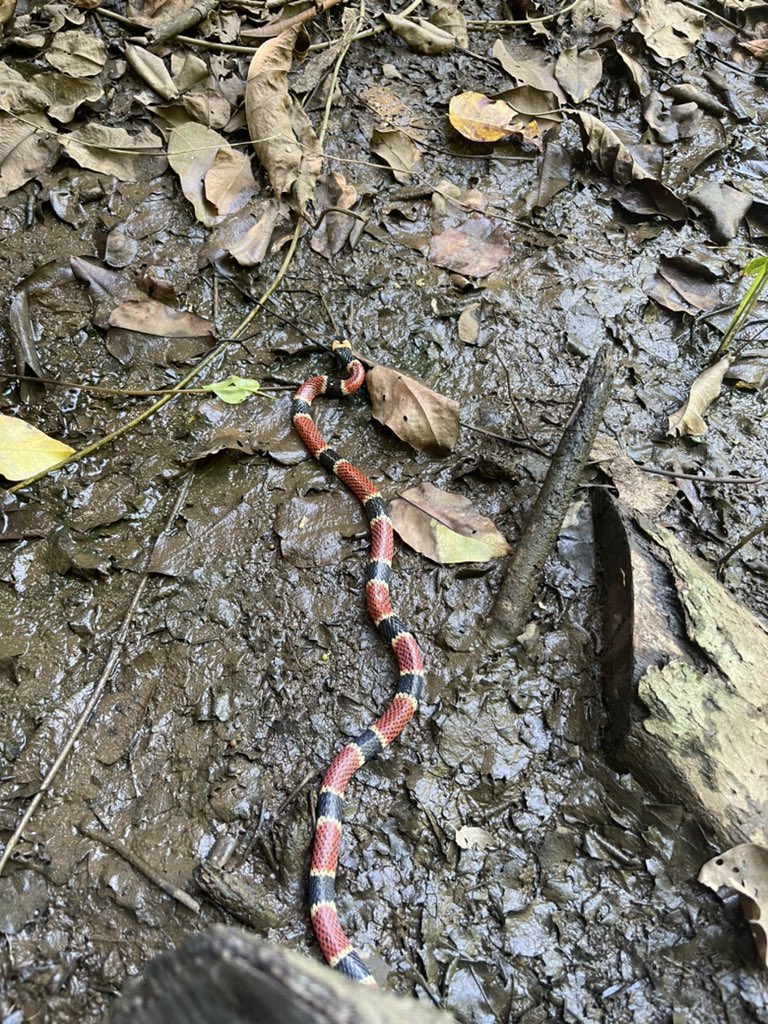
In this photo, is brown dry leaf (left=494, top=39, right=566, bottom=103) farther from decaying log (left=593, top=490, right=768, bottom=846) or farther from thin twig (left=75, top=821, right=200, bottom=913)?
thin twig (left=75, top=821, right=200, bottom=913)

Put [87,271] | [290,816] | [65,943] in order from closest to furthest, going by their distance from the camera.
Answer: [65,943] < [290,816] < [87,271]

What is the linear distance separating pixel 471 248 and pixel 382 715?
3.59m

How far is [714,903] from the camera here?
296cm

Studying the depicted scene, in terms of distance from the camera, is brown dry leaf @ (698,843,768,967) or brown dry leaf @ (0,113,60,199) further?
brown dry leaf @ (0,113,60,199)

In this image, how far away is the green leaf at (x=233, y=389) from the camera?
4518mm

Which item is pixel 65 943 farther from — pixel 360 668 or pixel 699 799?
pixel 699 799

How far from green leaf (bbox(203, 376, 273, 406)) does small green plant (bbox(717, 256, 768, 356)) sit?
3043 millimetres

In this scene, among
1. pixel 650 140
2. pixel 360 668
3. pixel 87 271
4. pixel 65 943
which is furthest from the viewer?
pixel 650 140

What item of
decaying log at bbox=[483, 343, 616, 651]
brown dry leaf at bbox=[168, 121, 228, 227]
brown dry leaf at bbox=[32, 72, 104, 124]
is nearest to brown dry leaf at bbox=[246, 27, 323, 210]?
brown dry leaf at bbox=[168, 121, 228, 227]

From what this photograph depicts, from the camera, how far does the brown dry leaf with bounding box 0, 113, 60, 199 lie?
16.1 feet

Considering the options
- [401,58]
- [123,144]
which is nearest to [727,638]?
[123,144]

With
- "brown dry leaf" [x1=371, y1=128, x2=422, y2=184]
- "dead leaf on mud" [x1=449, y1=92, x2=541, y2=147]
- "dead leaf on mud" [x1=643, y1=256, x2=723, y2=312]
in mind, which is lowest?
"dead leaf on mud" [x1=643, y1=256, x2=723, y2=312]

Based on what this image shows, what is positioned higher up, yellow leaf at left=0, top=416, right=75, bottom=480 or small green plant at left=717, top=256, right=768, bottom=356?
small green plant at left=717, top=256, right=768, bottom=356

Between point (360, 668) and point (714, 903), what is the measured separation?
1923mm
